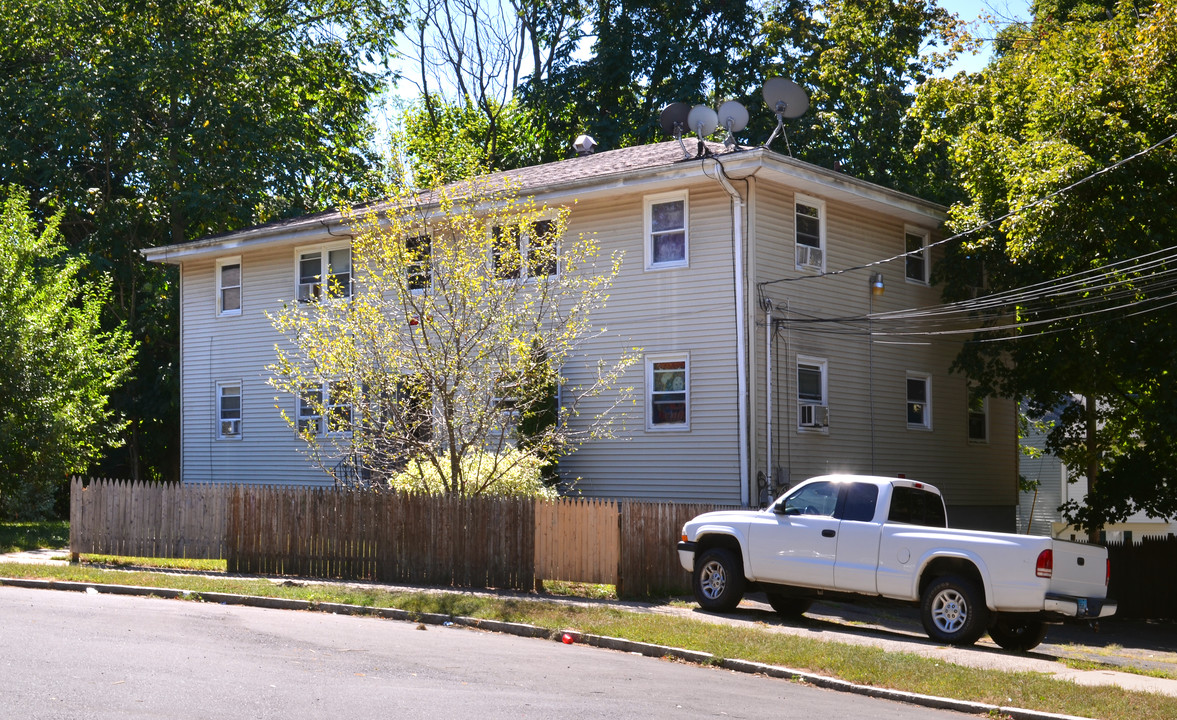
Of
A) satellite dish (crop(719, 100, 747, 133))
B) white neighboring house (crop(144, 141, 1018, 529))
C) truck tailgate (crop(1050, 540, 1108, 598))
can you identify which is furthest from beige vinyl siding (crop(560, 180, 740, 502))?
truck tailgate (crop(1050, 540, 1108, 598))

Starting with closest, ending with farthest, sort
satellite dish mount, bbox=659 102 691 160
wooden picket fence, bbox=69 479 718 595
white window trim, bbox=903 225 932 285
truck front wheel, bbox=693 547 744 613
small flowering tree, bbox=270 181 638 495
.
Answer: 1. truck front wheel, bbox=693 547 744 613
2. wooden picket fence, bbox=69 479 718 595
3. small flowering tree, bbox=270 181 638 495
4. satellite dish mount, bbox=659 102 691 160
5. white window trim, bbox=903 225 932 285

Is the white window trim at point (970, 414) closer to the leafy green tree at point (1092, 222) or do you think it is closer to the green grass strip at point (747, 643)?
the leafy green tree at point (1092, 222)

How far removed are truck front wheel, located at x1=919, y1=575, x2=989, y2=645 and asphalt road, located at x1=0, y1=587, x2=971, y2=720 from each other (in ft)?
10.6

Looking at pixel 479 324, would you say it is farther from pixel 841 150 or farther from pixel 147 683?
pixel 841 150

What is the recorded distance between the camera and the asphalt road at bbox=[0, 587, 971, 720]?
8.15m

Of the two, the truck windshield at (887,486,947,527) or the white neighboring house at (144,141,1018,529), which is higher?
the white neighboring house at (144,141,1018,529)

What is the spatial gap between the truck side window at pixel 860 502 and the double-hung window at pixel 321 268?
15071 mm

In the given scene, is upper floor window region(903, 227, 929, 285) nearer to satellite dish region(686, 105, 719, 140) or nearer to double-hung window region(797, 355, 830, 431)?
double-hung window region(797, 355, 830, 431)

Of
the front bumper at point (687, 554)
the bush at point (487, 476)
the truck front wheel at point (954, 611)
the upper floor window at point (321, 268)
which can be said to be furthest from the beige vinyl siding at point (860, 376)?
the upper floor window at point (321, 268)

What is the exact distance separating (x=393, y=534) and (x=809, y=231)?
9.91 m

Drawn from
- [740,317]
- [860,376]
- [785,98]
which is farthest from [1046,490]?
[740,317]

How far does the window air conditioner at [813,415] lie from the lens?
21766mm

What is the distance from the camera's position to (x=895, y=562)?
540 inches

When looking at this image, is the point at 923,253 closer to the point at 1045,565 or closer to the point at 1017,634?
the point at 1017,634
